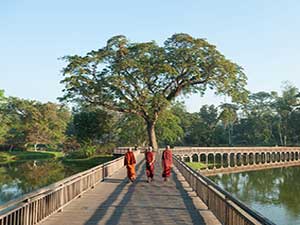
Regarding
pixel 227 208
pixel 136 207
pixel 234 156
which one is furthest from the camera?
pixel 234 156

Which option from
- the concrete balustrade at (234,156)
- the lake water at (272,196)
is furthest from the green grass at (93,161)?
the lake water at (272,196)

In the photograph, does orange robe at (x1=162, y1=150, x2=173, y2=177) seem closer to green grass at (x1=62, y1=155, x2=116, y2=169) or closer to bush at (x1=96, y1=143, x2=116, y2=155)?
green grass at (x1=62, y1=155, x2=116, y2=169)

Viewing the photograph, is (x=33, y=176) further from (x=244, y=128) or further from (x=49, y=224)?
(x=244, y=128)

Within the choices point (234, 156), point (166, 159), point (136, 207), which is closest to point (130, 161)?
point (166, 159)

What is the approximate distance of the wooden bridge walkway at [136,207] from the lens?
832cm

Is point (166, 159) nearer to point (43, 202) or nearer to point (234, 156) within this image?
point (43, 202)

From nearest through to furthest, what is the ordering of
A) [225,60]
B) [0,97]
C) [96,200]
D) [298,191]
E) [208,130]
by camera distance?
1. [96,200]
2. [298,191]
3. [225,60]
4. [0,97]
5. [208,130]

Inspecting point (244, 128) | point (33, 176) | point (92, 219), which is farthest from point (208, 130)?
point (92, 219)

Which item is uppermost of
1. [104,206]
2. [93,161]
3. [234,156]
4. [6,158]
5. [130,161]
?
[234,156]

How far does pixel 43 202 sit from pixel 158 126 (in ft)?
153

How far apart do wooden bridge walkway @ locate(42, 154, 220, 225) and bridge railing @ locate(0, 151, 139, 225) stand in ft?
0.64

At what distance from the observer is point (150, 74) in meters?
41.9

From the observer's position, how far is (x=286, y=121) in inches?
3275

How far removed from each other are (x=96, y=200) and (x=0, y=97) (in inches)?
2232
